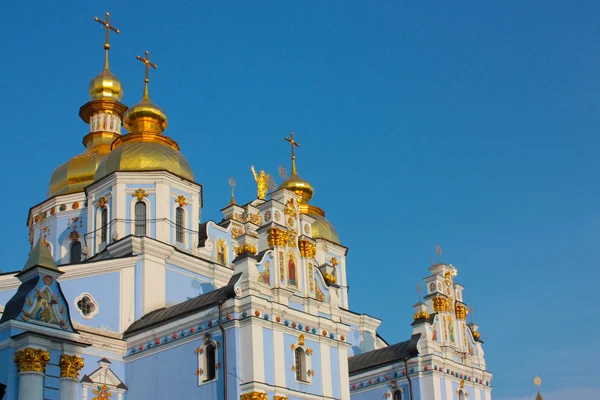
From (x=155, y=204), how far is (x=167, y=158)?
168cm

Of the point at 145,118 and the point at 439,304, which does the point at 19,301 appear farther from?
the point at 439,304

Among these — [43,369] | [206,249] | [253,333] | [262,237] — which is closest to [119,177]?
[206,249]

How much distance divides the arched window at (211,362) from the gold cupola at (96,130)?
10953 millimetres

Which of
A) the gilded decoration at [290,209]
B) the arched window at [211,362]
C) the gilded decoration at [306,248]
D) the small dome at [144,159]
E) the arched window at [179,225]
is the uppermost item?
the small dome at [144,159]

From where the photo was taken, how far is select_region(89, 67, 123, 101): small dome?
36.1 meters

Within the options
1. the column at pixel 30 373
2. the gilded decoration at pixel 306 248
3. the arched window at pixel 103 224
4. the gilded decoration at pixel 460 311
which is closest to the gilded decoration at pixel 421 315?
the gilded decoration at pixel 460 311

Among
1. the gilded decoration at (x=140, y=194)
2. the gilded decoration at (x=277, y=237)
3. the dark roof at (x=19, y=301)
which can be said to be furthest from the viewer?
the gilded decoration at (x=140, y=194)

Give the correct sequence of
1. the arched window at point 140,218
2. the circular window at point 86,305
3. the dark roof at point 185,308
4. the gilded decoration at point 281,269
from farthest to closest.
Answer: the arched window at point 140,218, the circular window at point 86,305, the gilded decoration at point 281,269, the dark roof at point 185,308

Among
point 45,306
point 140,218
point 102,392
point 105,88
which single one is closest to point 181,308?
point 102,392

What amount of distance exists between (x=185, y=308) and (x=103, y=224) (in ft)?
18.6

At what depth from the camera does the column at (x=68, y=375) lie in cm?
1795

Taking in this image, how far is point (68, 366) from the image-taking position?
18.1 m

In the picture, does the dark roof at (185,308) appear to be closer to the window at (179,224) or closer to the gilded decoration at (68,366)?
the window at (179,224)

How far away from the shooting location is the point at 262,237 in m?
24.9
